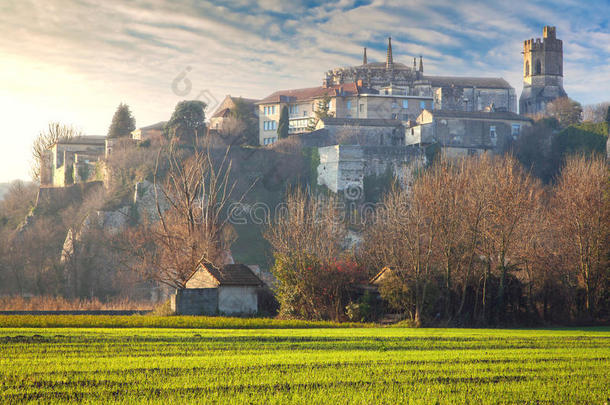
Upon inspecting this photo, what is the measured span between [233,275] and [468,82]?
66.9m

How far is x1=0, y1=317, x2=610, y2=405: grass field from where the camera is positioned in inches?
392

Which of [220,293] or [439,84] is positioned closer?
[220,293]

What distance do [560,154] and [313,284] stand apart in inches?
1697

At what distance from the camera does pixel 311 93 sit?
81562 millimetres

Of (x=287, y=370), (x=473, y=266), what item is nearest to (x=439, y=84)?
(x=473, y=266)

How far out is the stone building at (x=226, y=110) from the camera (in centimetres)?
7674

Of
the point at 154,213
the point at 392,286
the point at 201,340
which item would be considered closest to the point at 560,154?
the point at 154,213

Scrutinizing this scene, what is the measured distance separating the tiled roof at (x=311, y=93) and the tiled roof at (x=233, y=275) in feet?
168

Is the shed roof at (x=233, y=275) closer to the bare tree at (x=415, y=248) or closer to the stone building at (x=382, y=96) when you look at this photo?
the bare tree at (x=415, y=248)

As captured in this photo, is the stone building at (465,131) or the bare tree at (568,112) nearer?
the stone building at (465,131)

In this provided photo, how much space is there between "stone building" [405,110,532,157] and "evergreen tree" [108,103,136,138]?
1154 inches

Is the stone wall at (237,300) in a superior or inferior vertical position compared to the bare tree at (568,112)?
inferior

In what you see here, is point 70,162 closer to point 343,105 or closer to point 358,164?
point 358,164

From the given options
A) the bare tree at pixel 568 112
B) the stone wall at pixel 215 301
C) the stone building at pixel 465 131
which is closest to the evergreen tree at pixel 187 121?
the stone building at pixel 465 131
